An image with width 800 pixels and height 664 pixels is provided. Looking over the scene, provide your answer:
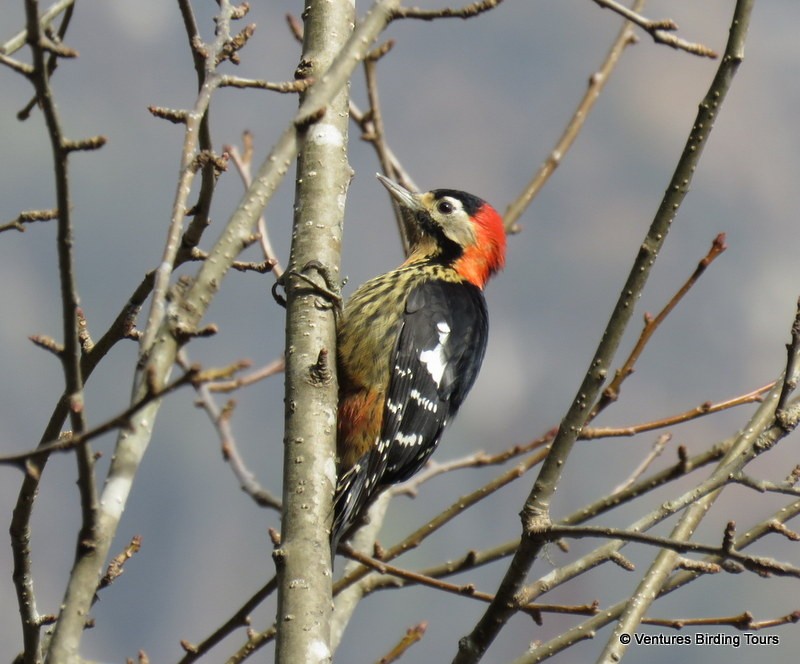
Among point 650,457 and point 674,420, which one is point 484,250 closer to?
point 650,457

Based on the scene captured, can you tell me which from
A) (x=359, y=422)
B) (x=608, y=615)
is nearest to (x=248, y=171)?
(x=359, y=422)

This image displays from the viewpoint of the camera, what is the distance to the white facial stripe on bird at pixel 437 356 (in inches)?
197

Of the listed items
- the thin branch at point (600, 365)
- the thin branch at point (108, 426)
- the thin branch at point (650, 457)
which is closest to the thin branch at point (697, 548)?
the thin branch at point (600, 365)

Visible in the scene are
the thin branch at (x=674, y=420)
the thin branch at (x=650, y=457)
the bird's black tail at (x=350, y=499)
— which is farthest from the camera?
the thin branch at (x=650, y=457)

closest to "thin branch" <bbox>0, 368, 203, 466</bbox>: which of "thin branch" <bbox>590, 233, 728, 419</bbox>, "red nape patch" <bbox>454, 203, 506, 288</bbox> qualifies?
"thin branch" <bbox>590, 233, 728, 419</bbox>

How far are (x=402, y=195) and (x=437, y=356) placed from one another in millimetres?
980

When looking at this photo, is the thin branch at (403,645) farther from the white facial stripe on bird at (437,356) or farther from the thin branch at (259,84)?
the thin branch at (259,84)

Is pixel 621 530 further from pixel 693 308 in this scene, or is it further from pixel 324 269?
pixel 693 308

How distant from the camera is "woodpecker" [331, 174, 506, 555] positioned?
4.67 metres

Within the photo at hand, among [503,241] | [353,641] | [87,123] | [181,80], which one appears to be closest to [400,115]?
[181,80]

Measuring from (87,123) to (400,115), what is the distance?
28.1 ft

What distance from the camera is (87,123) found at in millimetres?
29172

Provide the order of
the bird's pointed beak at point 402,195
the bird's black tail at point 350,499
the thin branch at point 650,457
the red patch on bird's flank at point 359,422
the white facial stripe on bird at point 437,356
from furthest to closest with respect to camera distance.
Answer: the bird's pointed beak at point 402,195, the white facial stripe on bird at point 437,356, the red patch on bird's flank at point 359,422, the thin branch at point 650,457, the bird's black tail at point 350,499

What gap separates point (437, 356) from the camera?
508 centimetres
